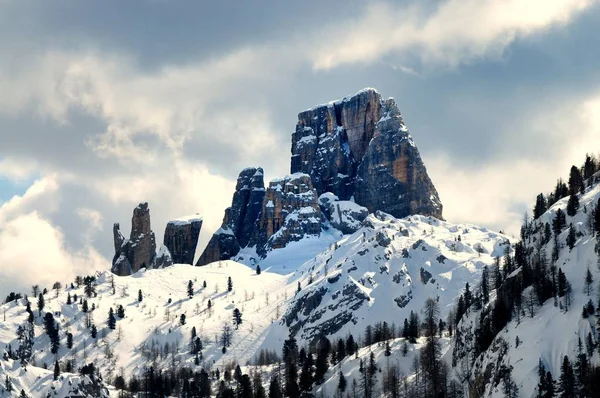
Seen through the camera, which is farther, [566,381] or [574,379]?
[574,379]

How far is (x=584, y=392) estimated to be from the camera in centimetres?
18825

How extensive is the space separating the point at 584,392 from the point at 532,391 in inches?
487

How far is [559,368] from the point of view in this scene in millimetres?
198000

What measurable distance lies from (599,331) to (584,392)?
16.7 m

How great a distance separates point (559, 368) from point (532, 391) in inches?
283

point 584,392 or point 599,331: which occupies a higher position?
point 599,331

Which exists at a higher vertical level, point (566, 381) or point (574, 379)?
point (574, 379)

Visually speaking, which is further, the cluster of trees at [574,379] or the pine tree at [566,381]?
the pine tree at [566,381]

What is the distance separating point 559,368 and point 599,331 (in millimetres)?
11442

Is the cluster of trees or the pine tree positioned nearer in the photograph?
the cluster of trees

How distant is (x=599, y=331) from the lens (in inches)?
7869
